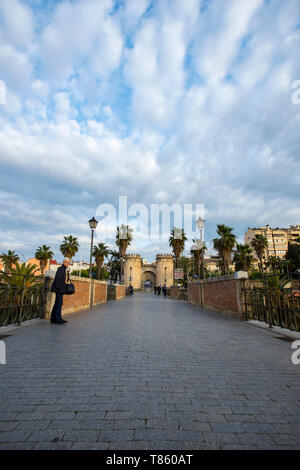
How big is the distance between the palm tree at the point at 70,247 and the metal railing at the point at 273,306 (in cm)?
3808

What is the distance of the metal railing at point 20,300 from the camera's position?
6.45 m

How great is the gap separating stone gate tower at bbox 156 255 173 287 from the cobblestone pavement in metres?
58.0

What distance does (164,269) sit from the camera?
6272cm

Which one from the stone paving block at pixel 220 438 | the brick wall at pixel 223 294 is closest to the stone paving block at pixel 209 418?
the stone paving block at pixel 220 438

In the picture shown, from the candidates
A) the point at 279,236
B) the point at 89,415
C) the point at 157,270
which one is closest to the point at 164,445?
the point at 89,415

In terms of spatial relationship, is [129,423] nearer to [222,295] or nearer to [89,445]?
[89,445]

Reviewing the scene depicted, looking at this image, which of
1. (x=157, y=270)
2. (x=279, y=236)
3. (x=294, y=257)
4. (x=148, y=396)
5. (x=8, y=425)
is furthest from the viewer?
(x=279, y=236)

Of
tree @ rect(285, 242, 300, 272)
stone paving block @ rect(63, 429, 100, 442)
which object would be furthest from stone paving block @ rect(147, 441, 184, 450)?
tree @ rect(285, 242, 300, 272)

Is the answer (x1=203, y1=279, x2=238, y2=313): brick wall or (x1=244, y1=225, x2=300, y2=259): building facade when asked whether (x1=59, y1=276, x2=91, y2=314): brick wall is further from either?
(x1=244, y1=225, x2=300, y2=259): building facade

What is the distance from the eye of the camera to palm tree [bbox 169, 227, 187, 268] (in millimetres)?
39447

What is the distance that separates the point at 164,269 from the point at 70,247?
28.0 metres

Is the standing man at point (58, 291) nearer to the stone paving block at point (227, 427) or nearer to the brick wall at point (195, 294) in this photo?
the stone paving block at point (227, 427)

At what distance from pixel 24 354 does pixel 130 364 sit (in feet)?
6.37
